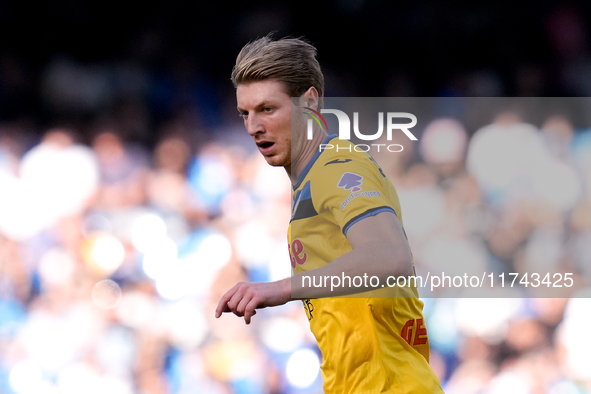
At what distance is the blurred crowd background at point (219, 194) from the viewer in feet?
12.2

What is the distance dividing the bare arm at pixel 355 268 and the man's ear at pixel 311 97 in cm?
55

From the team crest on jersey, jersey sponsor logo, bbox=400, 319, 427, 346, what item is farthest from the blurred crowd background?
the team crest on jersey

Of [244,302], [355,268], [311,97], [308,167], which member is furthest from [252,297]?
[311,97]

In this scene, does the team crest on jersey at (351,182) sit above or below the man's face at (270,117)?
below

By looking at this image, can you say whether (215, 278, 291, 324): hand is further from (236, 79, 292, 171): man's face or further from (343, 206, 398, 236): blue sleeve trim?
(236, 79, 292, 171): man's face

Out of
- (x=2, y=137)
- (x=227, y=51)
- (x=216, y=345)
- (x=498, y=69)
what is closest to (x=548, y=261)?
(x=498, y=69)

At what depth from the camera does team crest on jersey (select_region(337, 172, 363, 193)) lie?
0.95m

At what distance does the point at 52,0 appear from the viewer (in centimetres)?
395

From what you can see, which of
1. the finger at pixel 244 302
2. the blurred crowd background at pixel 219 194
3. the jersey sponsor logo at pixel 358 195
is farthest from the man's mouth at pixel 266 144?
the blurred crowd background at pixel 219 194

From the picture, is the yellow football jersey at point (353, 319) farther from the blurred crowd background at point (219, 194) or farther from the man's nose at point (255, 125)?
the blurred crowd background at point (219, 194)

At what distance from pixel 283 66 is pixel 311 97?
0.39ft

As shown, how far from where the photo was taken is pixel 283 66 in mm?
1304

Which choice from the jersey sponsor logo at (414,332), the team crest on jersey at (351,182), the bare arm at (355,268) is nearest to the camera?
the bare arm at (355,268)

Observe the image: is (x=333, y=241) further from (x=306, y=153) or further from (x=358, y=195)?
(x=306, y=153)
